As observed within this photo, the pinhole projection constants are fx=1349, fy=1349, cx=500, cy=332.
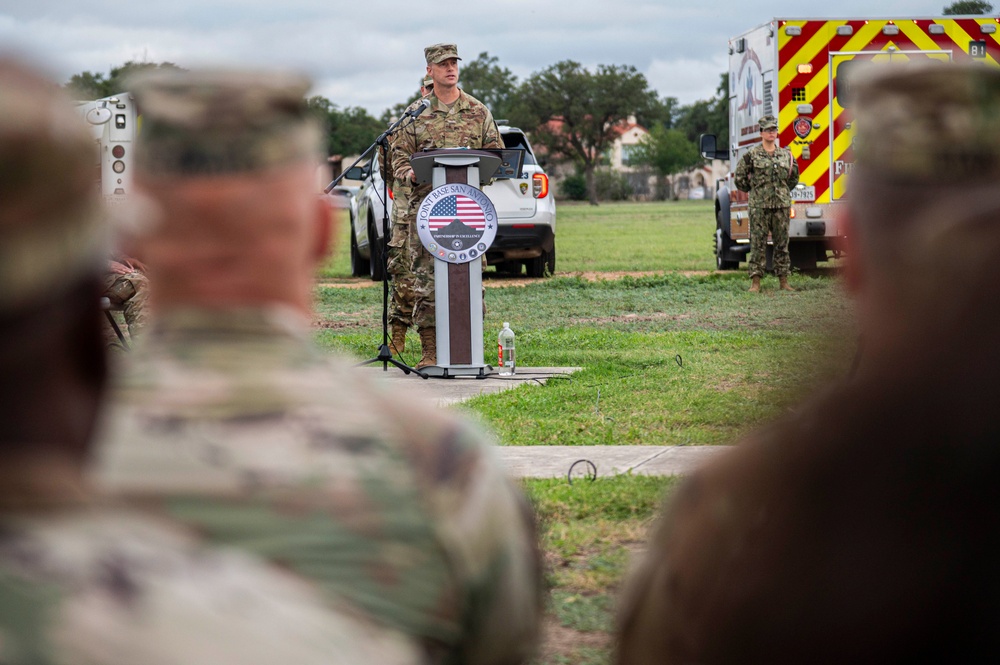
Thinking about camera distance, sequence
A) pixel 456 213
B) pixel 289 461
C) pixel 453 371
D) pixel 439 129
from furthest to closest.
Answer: pixel 439 129
pixel 453 371
pixel 456 213
pixel 289 461

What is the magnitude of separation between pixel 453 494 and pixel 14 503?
0.52 m

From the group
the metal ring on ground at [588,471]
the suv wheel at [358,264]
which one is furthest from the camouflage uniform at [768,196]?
the metal ring on ground at [588,471]

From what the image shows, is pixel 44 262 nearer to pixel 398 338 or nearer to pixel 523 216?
pixel 398 338

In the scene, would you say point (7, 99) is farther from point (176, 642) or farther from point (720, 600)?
point (720, 600)

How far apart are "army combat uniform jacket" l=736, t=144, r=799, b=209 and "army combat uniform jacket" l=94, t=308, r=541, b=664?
14.6 metres

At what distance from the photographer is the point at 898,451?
5.21 feet

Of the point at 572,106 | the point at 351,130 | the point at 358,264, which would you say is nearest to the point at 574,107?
the point at 572,106

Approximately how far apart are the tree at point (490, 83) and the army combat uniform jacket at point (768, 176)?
92.1 metres

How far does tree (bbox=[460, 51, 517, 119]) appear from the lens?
10816 cm

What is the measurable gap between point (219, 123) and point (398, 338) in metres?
8.65

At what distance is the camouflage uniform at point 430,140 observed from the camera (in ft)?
30.2

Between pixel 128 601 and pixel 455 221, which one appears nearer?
pixel 128 601

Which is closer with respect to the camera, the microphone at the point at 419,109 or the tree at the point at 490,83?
the microphone at the point at 419,109

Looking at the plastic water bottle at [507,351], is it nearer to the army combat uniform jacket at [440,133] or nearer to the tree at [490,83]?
the army combat uniform jacket at [440,133]
